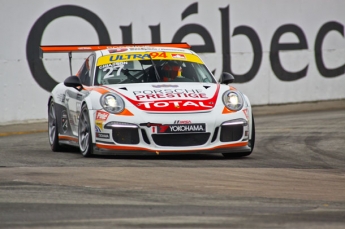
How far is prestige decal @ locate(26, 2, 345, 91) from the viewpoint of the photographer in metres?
17.3

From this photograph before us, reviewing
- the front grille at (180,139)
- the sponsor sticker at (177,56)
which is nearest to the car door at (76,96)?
the sponsor sticker at (177,56)

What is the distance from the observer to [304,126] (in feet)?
50.7

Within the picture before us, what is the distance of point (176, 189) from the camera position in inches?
302

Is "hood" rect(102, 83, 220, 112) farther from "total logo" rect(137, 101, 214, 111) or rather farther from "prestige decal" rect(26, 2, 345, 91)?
"prestige decal" rect(26, 2, 345, 91)

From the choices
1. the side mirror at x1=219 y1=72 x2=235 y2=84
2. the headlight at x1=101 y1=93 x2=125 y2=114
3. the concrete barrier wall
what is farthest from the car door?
the concrete barrier wall

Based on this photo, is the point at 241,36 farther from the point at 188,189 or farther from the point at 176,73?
the point at 188,189

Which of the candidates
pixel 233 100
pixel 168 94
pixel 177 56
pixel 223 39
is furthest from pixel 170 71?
pixel 223 39

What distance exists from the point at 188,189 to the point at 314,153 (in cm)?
401

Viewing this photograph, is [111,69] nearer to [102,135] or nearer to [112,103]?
[112,103]

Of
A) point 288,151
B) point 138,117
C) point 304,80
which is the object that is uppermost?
point 138,117

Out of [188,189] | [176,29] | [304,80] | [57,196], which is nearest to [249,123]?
[188,189]

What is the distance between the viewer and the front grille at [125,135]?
33.3ft

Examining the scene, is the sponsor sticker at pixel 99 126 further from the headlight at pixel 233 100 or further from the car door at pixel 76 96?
the headlight at pixel 233 100

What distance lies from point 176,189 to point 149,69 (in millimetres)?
3882
